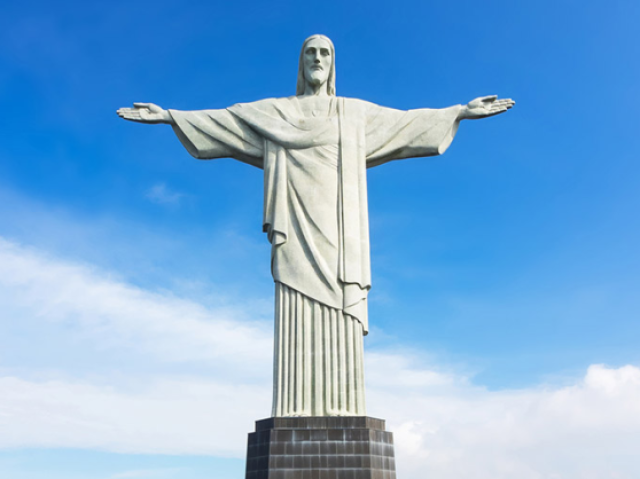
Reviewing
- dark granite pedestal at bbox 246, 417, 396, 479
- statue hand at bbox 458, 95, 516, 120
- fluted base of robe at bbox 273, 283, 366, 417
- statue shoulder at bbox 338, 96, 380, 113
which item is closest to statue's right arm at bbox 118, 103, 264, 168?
statue shoulder at bbox 338, 96, 380, 113

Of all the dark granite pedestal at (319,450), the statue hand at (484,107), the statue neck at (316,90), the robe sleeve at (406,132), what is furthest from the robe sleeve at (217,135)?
the dark granite pedestal at (319,450)

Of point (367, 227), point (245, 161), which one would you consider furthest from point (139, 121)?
point (367, 227)

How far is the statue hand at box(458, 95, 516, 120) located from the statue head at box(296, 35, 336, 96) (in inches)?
104

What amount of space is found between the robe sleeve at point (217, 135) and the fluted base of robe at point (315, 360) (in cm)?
299

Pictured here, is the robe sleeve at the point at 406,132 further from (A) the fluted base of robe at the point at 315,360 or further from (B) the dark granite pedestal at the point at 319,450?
(B) the dark granite pedestal at the point at 319,450

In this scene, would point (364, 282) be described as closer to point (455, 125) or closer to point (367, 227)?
point (367, 227)

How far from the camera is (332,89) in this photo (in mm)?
13727

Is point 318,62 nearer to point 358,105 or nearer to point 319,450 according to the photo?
point 358,105

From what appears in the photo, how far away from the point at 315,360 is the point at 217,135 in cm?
486

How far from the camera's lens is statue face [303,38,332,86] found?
13.5 meters

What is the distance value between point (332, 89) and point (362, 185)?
225 centimetres

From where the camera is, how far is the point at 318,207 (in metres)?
12.4

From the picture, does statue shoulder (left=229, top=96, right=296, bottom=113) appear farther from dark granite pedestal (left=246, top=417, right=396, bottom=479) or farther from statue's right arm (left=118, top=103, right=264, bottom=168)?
dark granite pedestal (left=246, top=417, right=396, bottom=479)

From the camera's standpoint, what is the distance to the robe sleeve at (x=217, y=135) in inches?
527
